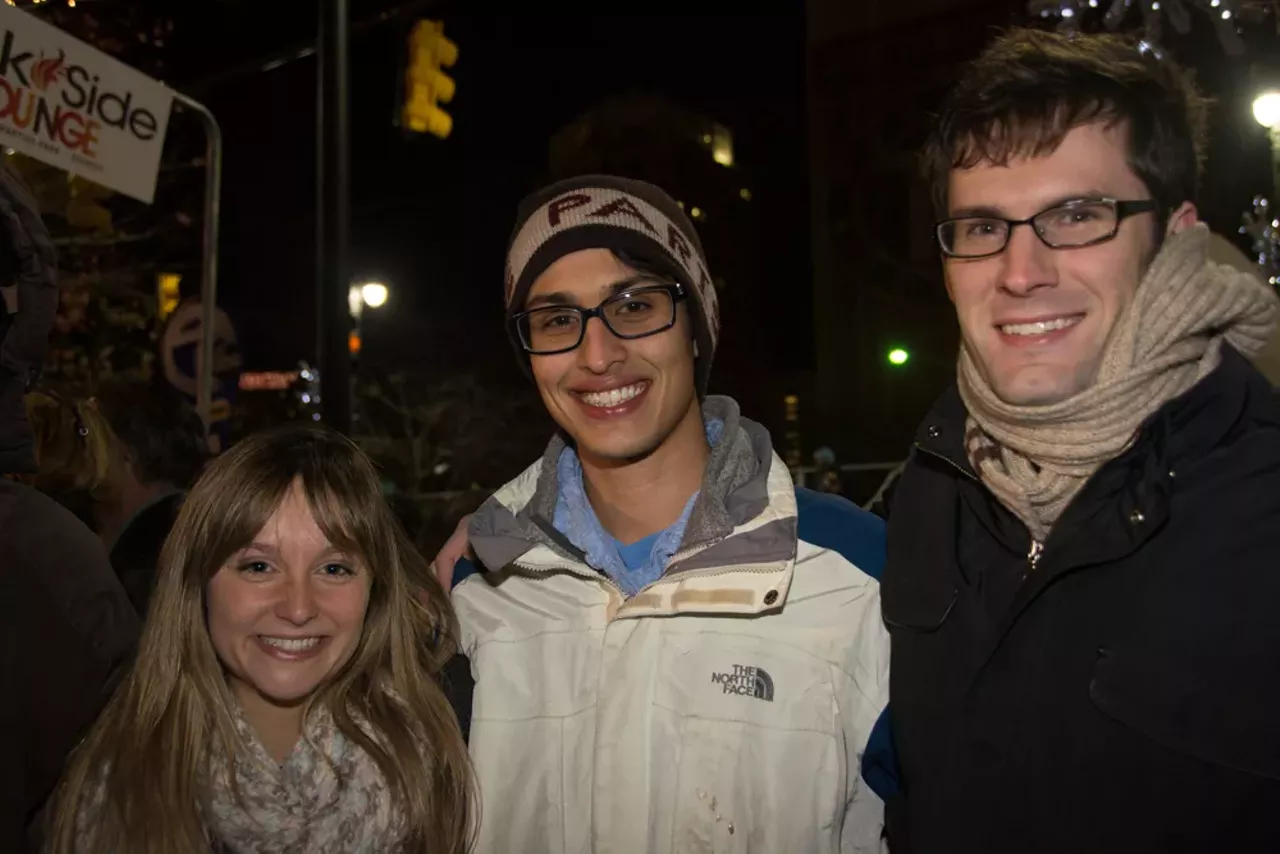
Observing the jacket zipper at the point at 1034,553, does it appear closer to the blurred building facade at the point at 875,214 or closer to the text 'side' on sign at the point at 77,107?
the text 'side' on sign at the point at 77,107

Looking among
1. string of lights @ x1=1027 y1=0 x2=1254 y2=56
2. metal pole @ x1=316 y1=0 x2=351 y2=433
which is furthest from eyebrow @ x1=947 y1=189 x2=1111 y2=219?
string of lights @ x1=1027 y1=0 x2=1254 y2=56

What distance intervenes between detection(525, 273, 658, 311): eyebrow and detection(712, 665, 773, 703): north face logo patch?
44.6 inches

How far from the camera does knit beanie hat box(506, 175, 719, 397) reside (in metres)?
2.98

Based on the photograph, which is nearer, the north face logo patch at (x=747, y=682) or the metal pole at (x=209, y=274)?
the north face logo patch at (x=747, y=682)

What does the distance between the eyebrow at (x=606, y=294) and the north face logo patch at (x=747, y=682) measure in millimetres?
1133

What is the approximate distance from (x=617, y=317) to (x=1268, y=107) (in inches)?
312

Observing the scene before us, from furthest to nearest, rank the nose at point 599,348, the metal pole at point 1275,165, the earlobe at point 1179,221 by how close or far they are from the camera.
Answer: the metal pole at point 1275,165
the nose at point 599,348
the earlobe at point 1179,221

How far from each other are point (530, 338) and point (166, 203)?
1111 cm

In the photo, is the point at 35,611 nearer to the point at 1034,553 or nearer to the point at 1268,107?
the point at 1034,553

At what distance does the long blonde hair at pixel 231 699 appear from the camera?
2607mm

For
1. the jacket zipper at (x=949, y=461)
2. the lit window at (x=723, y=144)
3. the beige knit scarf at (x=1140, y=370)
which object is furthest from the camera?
the lit window at (x=723, y=144)

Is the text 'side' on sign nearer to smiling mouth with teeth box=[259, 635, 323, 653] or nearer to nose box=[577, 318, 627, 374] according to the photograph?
smiling mouth with teeth box=[259, 635, 323, 653]

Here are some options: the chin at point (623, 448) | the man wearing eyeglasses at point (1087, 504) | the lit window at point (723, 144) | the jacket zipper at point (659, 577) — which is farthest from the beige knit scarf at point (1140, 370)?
the lit window at point (723, 144)

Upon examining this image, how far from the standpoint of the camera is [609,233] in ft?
9.74
